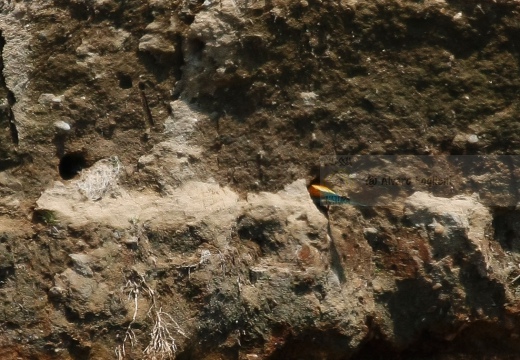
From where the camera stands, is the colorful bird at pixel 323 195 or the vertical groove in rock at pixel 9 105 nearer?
the vertical groove in rock at pixel 9 105

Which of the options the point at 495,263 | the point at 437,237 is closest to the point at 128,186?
the point at 437,237

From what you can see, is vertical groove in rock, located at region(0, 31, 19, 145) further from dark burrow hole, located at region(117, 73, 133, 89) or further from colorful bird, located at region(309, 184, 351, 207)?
colorful bird, located at region(309, 184, 351, 207)

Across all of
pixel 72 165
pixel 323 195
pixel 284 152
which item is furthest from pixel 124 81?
pixel 323 195

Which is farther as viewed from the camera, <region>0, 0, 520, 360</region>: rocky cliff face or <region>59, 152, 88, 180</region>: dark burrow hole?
<region>59, 152, 88, 180</region>: dark burrow hole

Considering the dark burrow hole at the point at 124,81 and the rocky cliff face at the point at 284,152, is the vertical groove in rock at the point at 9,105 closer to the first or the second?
the rocky cliff face at the point at 284,152

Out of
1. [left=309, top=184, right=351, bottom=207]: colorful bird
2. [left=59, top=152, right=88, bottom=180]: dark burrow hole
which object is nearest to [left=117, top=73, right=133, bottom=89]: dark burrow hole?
[left=59, top=152, right=88, bottom=180]: dark burrow hole

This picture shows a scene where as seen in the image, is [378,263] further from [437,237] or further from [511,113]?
[511,113]

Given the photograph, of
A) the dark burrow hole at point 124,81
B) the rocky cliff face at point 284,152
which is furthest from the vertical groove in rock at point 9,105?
the dark burrow hole at point 124,81

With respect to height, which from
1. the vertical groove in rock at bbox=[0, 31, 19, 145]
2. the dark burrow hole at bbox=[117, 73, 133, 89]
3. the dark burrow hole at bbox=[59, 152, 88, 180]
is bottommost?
the dark burrow hole at bbox=[59, 152, 88, 180]
